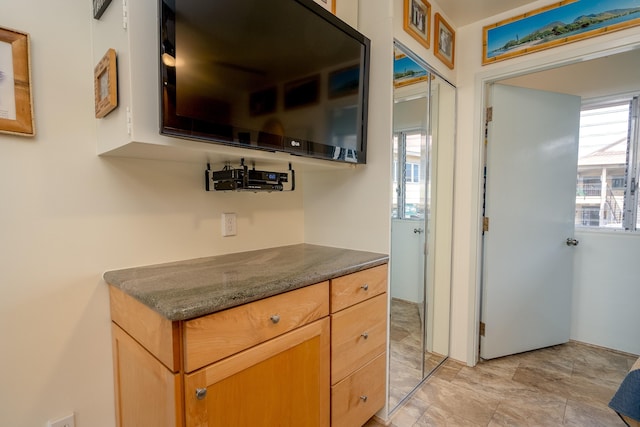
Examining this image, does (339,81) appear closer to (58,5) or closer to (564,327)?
(58,5)

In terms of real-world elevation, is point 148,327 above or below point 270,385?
above

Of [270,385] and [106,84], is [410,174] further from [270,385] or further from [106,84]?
[106,84]

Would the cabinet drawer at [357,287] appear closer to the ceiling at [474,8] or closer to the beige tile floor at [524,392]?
the beige tile floor at [524,392]

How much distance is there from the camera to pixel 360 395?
1.49m

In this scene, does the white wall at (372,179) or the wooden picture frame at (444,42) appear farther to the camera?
the wooden picture frame at (444,42)

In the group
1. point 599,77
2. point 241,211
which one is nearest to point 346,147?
point 241,211

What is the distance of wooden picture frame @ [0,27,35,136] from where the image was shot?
3.23 feet

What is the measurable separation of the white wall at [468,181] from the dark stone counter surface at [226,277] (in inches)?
38.7

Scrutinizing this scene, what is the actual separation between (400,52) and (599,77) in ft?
5.91

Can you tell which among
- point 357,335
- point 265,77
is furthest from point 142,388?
point 265,77

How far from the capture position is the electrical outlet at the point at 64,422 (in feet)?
3.60

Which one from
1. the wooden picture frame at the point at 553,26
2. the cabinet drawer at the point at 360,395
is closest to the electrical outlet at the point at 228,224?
the cabinet drawer at the point at 360,395

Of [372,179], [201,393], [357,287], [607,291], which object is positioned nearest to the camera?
[201,393]

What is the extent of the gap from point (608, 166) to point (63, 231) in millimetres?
3679
